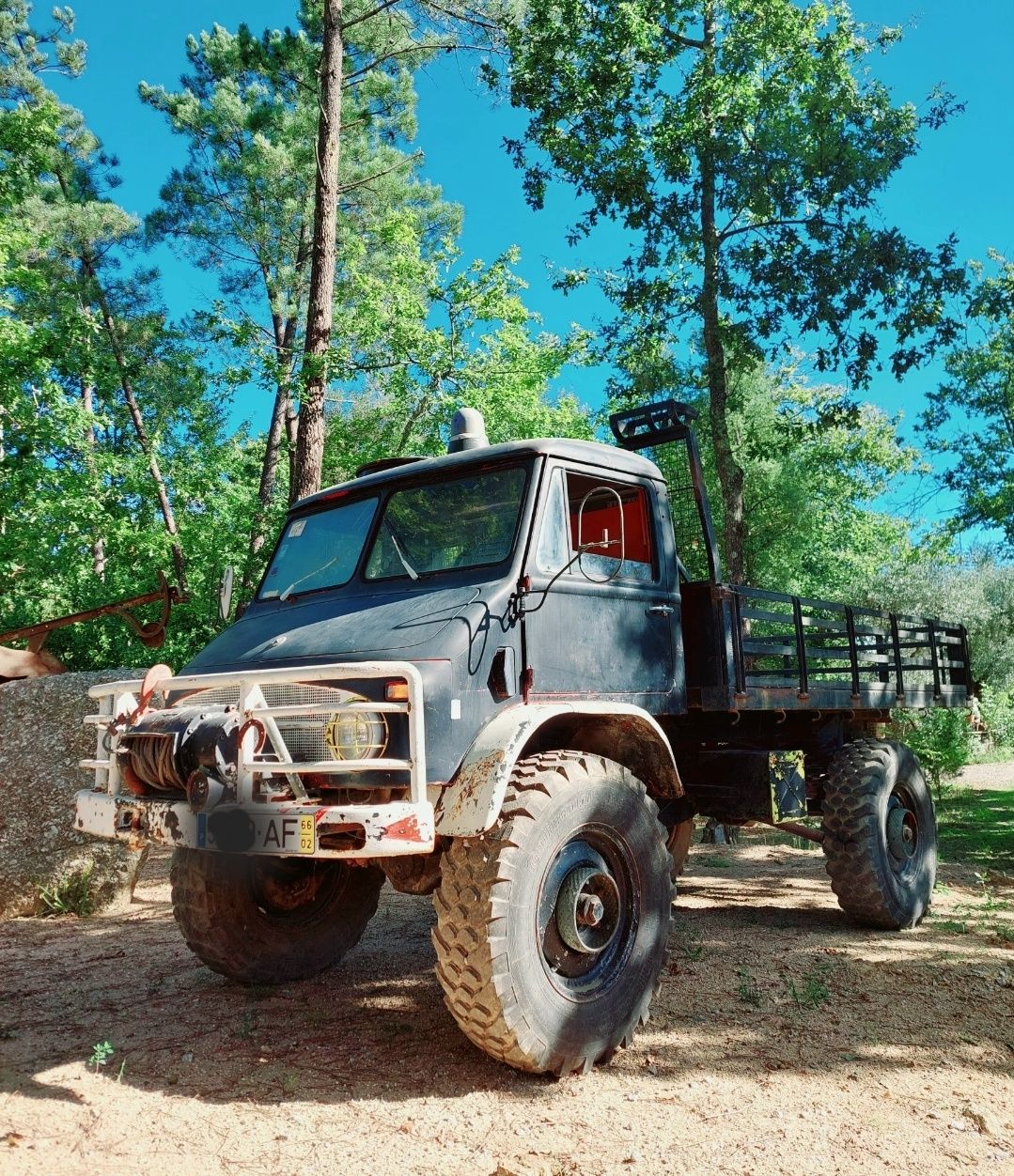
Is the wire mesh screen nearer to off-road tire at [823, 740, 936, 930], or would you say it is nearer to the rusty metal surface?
off-road tire at [823, 740, 936, 930]

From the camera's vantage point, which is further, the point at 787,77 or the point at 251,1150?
the point at 787,77

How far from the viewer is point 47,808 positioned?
7.11 meters

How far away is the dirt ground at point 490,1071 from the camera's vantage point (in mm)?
3188

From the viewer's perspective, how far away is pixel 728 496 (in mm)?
13453

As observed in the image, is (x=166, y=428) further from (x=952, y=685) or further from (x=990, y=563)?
(x=990, y=563)

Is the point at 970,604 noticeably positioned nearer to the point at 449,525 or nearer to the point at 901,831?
the point at 901,831

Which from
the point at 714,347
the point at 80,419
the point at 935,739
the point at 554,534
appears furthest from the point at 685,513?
the point at 935,739

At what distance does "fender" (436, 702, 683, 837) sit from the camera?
140 inches

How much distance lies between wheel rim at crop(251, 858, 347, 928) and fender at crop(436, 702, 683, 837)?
1458mm

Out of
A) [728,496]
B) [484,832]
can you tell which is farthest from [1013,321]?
[484,832]

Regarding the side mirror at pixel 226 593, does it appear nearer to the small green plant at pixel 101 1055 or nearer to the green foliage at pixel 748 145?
the small green plant at pixel 101 1055

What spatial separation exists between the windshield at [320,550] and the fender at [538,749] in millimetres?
1394

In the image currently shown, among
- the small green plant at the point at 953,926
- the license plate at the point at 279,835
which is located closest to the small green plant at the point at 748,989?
the small green plant at the point at 953,926

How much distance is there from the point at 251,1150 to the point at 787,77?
1449cm
